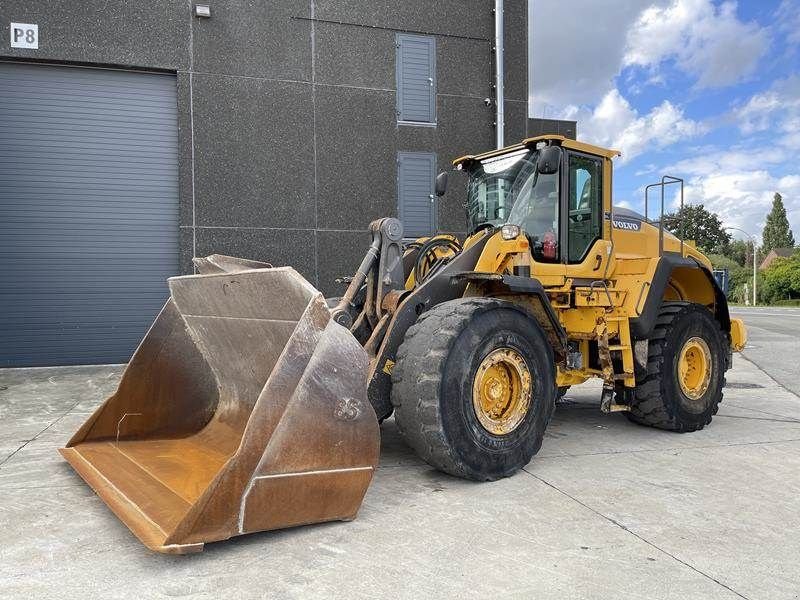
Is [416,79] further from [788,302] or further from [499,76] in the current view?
[788,302]

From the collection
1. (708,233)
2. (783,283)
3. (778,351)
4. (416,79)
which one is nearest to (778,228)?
(708,233)

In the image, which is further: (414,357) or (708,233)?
(708,233)

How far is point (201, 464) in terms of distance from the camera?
4.38m

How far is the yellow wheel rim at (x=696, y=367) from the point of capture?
663 cm

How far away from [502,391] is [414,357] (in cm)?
89

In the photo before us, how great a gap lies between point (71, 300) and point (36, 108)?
11.0 ft

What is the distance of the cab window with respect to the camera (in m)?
5.89

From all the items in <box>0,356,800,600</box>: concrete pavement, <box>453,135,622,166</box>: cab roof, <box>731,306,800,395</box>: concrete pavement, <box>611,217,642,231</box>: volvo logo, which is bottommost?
<box>731,306,800,395</box>: concrete pavement

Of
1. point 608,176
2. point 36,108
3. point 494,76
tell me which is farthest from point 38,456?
point 494,76

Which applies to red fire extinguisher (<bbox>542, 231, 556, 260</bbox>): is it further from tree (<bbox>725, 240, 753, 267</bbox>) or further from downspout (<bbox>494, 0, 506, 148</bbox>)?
tree (<bbox>725, 240, 753, 267</bbox>)

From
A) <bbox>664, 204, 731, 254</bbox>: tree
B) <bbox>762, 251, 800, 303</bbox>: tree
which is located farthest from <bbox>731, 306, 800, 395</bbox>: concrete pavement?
<bbox>664, 204, 731, 254</bbox>: tree

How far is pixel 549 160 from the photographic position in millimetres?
5277

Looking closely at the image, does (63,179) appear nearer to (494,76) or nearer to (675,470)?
(494,76)

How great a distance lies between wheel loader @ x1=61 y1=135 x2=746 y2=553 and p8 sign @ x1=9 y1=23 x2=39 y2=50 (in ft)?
27.6
